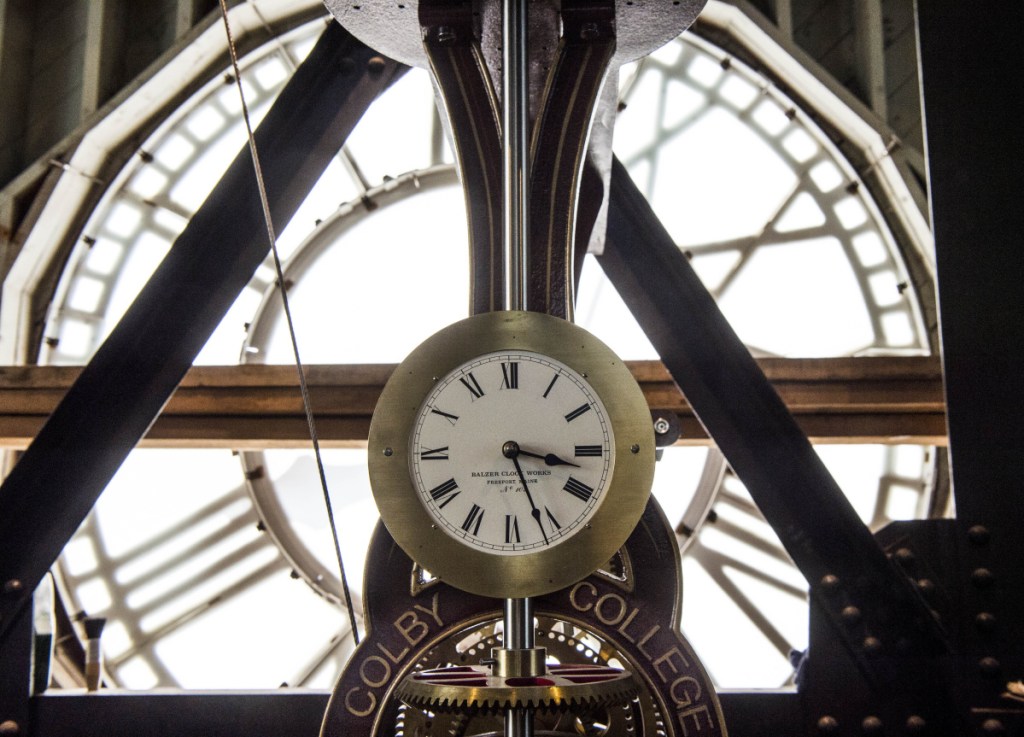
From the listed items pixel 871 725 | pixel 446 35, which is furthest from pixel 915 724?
pixel 446 35

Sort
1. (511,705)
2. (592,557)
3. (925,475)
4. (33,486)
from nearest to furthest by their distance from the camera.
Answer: (511,705)
(592,557)
(33,486)
(925,475)

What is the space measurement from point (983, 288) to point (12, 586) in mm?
1930

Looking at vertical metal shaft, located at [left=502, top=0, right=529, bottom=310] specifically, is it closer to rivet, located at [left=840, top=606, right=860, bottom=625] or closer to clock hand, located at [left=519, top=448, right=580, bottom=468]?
clock hand, located at [left=519, top=448, right=580, bottom=468]

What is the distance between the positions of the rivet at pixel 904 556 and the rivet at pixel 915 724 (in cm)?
26

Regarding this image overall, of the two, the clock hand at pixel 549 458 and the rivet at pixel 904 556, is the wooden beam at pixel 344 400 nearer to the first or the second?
the rivet at pixel 904 556

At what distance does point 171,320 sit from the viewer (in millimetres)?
2111

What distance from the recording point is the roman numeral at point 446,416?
4.21 feet

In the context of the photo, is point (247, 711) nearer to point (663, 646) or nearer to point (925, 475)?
point (663, 646)

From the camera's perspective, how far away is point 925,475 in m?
4.63

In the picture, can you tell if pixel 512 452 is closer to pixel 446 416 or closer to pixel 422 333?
pixel 446 416

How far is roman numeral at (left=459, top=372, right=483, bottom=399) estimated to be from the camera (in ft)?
4.22

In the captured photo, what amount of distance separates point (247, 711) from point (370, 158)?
3.23 metres

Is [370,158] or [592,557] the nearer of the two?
[592,557]

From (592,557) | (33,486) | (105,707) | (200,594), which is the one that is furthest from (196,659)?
(592,557)
